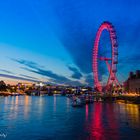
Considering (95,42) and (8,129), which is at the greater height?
(95,42)

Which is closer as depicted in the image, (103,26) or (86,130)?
(86,130)

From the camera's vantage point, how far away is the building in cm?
13250

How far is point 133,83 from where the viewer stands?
453 ft

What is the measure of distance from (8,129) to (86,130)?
954 cm

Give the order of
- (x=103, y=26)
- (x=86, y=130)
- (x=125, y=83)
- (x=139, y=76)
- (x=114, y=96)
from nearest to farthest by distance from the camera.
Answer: (x=86, y=130)
(x=103, y=26)
(x=114, y=96)
(x=139, y=76)
(x=125, y=83)

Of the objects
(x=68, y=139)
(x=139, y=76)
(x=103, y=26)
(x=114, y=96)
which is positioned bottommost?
(x=68, y=139)

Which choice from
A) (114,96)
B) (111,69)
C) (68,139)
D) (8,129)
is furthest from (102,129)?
(114,96)

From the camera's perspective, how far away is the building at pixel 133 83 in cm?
13250

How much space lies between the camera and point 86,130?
37750mm

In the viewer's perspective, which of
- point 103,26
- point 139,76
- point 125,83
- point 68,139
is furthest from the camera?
point 125,83

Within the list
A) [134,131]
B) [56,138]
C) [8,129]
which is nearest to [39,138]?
[56,138]

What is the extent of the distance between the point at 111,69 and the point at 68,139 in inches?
2811

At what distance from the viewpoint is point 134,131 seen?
3675 cm

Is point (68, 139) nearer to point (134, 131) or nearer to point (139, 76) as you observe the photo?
point (134, 131)
